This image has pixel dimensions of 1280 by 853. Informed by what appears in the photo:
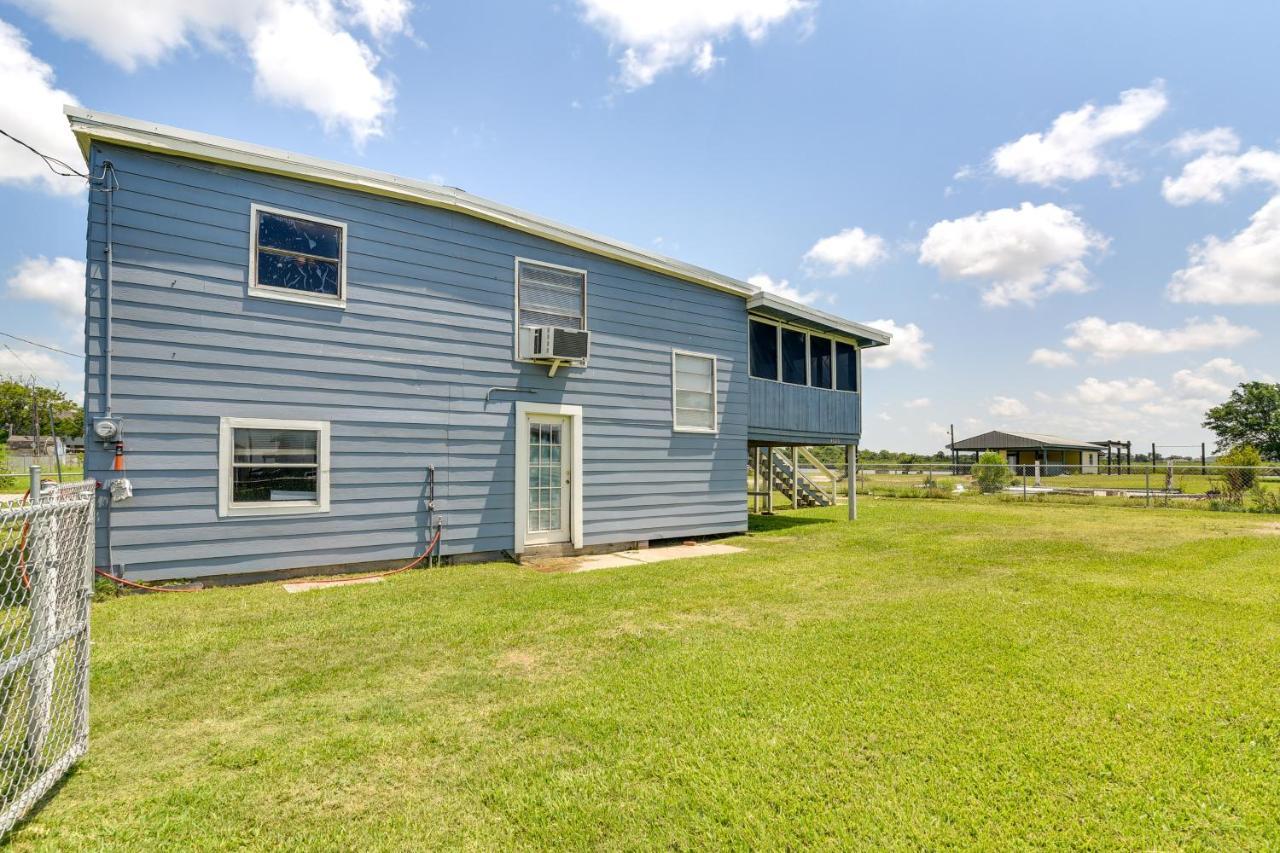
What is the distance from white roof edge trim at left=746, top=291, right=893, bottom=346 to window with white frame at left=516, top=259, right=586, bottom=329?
335cm

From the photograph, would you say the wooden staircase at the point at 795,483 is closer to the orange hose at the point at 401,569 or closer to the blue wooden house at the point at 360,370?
the blue wooden house at the point at 360,370

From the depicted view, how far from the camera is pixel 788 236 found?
13633 millimetres

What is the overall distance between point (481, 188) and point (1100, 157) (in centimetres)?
1222

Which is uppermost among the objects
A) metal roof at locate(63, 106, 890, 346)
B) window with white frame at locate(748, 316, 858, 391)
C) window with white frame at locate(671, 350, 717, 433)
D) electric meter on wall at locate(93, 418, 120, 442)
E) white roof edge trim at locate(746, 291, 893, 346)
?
metal roof at locate(63, 106, 890, 346)

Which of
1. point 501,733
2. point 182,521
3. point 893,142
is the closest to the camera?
point 501,733

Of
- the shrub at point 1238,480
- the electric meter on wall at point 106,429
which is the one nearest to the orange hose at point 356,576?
the electric meter on wall at point 106,429

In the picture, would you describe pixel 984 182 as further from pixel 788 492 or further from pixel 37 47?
pixel 37 47

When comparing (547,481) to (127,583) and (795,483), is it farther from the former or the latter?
(795,483)

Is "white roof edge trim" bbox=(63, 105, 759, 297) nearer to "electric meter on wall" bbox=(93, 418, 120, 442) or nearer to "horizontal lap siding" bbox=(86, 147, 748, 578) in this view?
"horizontal lap siding" bbox=(86, 147, 748, 578)

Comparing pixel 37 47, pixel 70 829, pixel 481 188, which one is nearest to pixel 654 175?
pixel 481 188

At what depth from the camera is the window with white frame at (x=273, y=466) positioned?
5.75 meters

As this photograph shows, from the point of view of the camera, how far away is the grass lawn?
2031mm

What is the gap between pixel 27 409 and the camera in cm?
3550

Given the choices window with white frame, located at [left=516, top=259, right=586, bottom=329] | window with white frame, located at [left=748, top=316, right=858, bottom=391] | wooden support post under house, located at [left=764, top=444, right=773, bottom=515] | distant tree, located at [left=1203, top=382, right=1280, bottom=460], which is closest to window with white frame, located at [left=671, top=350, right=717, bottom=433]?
window with white frame, located at [left=748, top=316, right=858, bottom=391]
